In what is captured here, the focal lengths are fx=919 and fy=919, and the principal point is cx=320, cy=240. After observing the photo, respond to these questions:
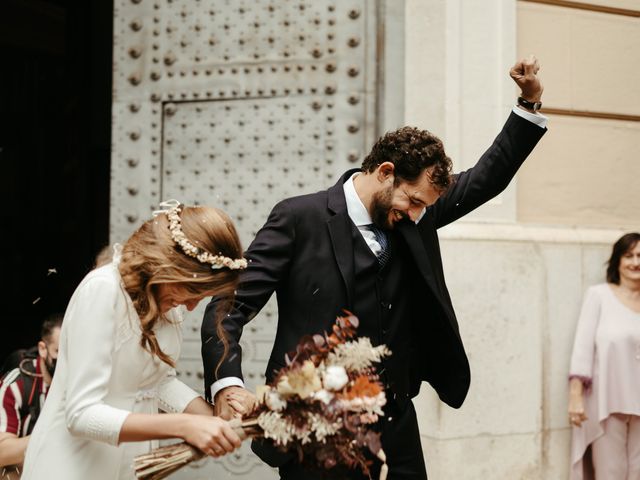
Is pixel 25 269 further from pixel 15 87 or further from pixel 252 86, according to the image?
pixel 252 86

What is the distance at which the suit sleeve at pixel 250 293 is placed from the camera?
3127 millimetres

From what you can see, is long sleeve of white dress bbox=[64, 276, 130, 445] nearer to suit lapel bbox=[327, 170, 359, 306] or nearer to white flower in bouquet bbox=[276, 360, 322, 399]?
white flower in bouquet bbox=[276, 360, 322, 399]

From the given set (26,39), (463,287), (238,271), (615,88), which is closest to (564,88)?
(615,88)

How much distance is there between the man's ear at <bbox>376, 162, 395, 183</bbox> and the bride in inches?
33.6

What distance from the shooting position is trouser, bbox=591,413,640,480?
5.54 m

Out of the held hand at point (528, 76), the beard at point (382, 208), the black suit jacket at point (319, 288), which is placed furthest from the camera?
the held hand at point (528, 76)

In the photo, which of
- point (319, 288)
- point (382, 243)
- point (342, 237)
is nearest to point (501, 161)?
point (382, 243)

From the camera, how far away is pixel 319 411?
2.45m

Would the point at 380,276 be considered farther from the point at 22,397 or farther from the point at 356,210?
the point at 22,397

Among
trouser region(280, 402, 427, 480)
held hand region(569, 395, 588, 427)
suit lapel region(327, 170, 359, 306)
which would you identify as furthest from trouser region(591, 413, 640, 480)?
suit lapel region(327, 170, 359, 306)

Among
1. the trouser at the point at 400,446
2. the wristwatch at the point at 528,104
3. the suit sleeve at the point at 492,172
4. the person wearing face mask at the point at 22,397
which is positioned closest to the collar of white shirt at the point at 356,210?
the suit sleeve at the point at 492,172

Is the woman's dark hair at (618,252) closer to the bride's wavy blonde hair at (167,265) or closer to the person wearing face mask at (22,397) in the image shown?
the person wearing face mask at (22,397)

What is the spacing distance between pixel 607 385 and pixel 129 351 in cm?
374

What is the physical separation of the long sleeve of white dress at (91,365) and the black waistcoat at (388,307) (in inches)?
43.2
